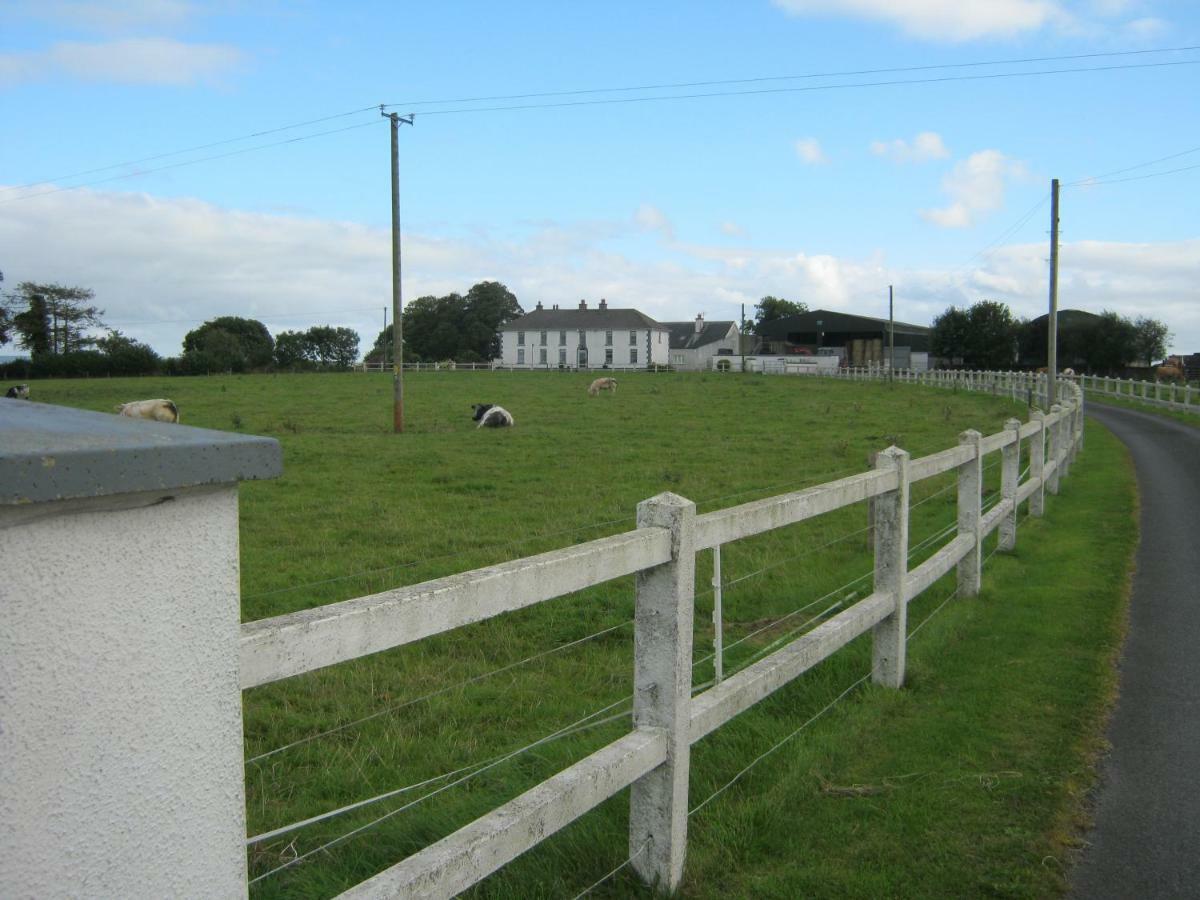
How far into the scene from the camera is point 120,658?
1.58 metres

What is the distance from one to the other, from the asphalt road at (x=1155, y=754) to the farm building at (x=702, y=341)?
10345 cm

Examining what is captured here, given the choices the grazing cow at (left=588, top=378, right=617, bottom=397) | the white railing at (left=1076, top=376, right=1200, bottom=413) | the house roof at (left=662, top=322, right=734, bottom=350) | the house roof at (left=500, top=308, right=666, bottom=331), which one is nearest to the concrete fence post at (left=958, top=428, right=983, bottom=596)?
the white railing at (left=1076, top=376, right=1200, bottom=413)

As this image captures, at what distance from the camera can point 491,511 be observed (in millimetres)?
12508

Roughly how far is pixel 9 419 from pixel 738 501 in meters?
11.4

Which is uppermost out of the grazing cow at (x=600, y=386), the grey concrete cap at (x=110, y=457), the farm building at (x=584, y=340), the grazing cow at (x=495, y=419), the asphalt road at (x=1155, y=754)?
the farm building at (x=584, y=340)

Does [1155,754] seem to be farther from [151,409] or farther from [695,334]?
[695,334]

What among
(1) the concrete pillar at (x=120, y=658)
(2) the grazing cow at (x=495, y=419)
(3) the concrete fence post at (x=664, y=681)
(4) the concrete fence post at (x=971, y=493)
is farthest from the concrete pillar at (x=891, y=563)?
(2) the grazing cow at (x=495, y=419)

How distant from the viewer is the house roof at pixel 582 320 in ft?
348

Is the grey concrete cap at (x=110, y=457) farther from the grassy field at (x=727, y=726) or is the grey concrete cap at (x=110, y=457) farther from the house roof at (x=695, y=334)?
the house roof at (x=695, y=334)

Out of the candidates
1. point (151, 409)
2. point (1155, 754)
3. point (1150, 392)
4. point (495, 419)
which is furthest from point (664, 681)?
point (1150, 392)

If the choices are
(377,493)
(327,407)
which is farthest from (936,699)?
(327,407)

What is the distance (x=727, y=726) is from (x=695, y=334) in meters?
118

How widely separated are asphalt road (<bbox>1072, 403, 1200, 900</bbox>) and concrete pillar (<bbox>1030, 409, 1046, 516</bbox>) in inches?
56.0

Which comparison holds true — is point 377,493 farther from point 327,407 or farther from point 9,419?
point 327,407
